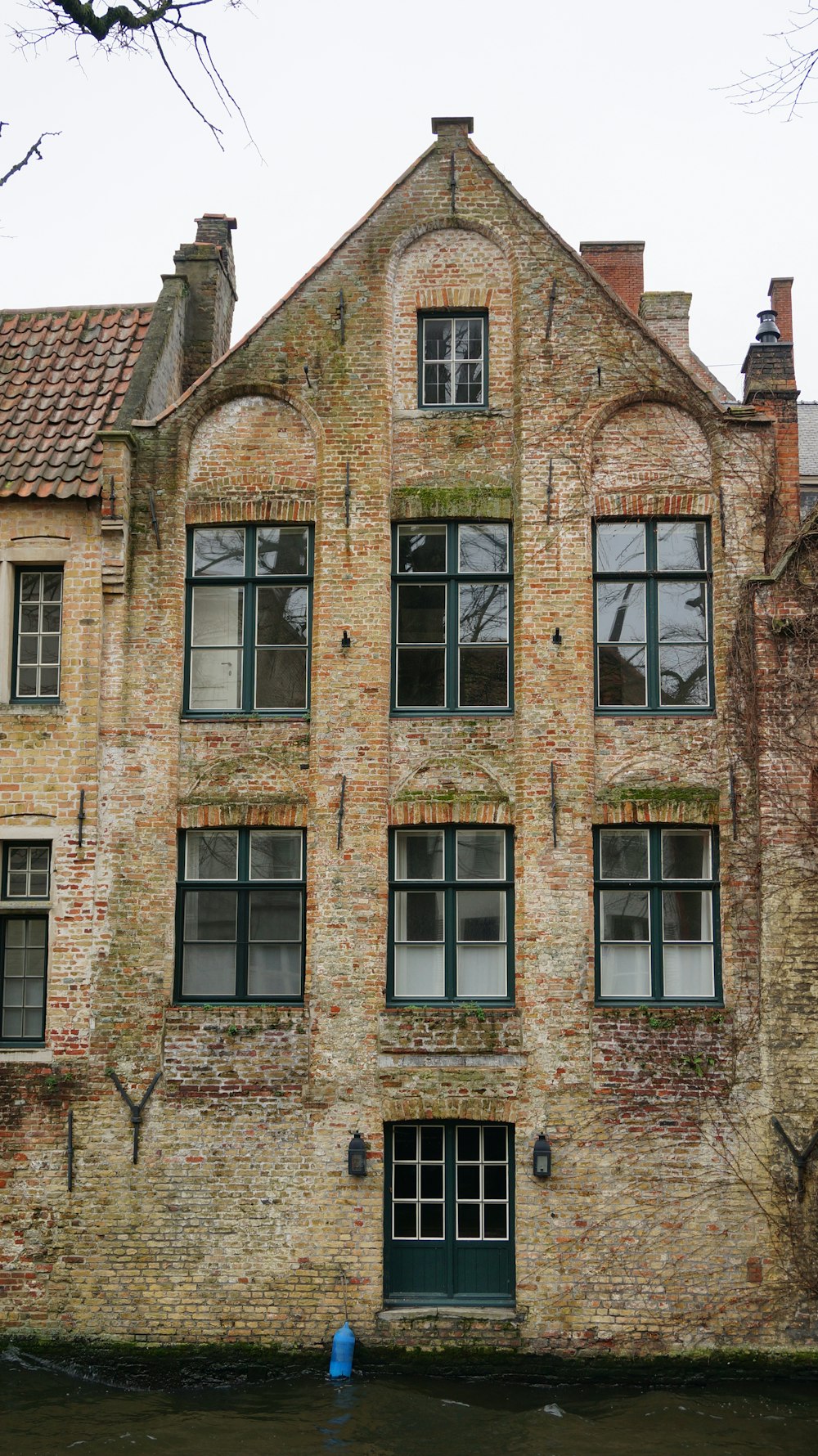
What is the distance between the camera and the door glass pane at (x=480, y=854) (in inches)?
587

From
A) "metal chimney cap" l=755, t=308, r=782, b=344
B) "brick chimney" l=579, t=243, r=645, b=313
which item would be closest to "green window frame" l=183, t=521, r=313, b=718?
"brick chimney" l=579, t=243, r=645, b=313

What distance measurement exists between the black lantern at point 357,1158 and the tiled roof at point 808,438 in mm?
25161

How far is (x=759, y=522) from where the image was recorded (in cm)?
1514

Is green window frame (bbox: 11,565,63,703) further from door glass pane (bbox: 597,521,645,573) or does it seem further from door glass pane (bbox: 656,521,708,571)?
door glass pane (bbox: 656,521,708,571)

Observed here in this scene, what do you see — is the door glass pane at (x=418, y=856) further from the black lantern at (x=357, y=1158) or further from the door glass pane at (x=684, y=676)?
the door glass pane at (x=684, y=676)

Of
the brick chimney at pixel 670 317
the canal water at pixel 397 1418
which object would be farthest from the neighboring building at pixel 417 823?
the brick chimney at pixel 670 317

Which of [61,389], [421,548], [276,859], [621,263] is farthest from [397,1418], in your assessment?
[621,263]

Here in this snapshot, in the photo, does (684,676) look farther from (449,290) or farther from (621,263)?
(621,263)

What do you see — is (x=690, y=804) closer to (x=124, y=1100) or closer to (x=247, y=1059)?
(x=247, y=1059)

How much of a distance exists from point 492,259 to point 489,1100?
9.45 m

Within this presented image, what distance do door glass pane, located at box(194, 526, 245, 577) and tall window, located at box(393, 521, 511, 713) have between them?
70.7 inches

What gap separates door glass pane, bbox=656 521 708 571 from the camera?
15.4 metres

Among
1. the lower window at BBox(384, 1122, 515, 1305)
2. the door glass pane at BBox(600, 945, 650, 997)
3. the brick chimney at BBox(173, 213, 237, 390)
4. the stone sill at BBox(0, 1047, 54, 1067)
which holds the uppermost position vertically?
the brick chimney at BBox(173, 213, 237, 390)

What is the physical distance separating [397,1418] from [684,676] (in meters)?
8.01
